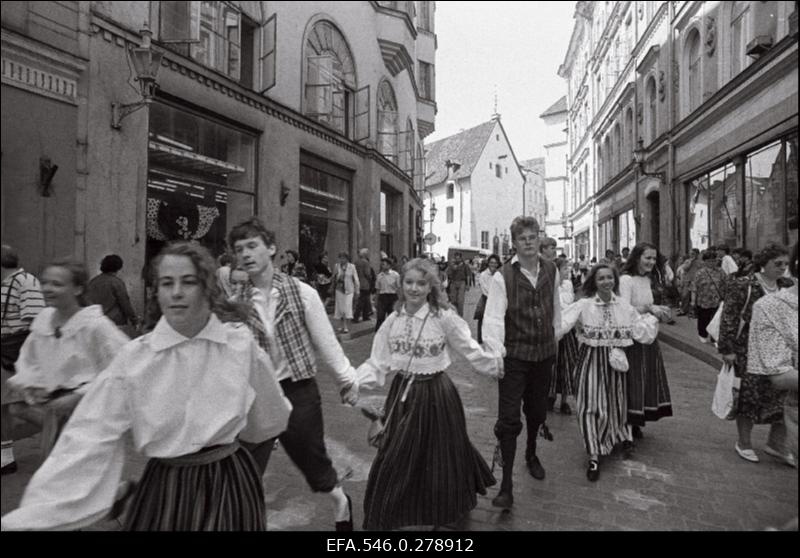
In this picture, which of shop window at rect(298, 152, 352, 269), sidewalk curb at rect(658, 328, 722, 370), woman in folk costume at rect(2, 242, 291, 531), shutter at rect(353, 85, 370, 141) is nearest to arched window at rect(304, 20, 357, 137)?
shutter at rect(353, 85, 370, 141)

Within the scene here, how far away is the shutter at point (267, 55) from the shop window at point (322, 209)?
2.47 meters

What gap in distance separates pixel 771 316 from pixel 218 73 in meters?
10.2

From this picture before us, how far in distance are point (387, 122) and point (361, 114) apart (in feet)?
10.2

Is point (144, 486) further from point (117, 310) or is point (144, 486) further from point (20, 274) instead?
point (117, 310)

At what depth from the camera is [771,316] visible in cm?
244

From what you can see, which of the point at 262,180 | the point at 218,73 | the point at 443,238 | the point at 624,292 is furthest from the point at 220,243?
the point at 443,238

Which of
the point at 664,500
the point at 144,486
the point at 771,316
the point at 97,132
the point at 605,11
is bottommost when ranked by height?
the point at 664,500

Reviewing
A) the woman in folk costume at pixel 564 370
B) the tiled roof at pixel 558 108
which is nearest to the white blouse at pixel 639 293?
the woman in folk costume at pixel 564 370

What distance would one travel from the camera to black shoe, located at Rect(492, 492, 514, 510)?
342 centimetres

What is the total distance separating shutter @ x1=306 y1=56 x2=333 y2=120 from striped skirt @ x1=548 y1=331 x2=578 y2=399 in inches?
414

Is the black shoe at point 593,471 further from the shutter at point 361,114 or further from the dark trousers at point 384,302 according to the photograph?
the shutter at point 361,114

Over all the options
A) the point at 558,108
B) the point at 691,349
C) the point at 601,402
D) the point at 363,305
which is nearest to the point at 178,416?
the point at 601,402

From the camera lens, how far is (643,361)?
185 inches

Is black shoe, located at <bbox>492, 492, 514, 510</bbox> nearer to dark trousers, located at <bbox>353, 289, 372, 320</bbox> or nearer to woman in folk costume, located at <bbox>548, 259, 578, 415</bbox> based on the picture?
woman in folk costume, located at <bbox>548, 259, 578, 415</bbox>
